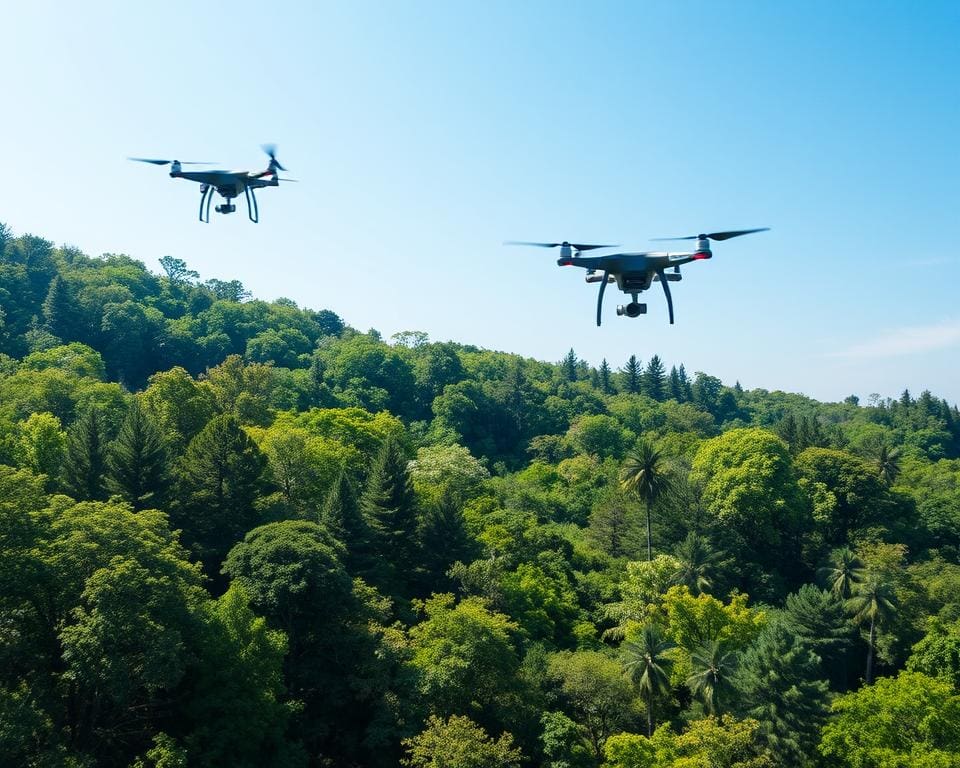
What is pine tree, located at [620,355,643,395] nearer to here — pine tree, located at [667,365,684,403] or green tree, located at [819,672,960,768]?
pine tree, located at [667,365,684,403]

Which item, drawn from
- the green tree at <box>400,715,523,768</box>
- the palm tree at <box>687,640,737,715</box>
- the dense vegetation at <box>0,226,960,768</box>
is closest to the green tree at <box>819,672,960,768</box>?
the dense vegetation at <box>0,226,960,768</box>

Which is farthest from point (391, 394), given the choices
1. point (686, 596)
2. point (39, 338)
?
point (686, 596)

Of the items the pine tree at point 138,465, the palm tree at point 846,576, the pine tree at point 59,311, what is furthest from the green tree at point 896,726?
the pine tree at point 59,311

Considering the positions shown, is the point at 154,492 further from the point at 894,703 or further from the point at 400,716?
the point at 894,703

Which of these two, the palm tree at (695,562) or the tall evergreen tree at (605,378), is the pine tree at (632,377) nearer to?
the tall evergreen tree at (605,378)

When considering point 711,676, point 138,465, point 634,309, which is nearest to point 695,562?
point 711,676

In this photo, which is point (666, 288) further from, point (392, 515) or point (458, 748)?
point (392, 515)
